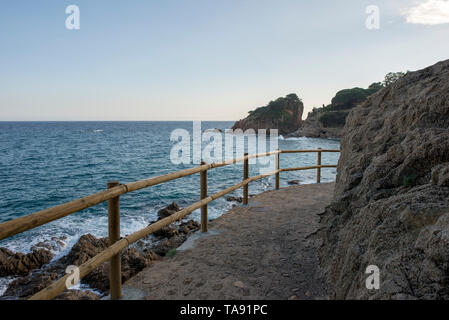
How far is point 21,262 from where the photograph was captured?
690 cm

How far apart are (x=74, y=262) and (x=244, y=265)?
501cm

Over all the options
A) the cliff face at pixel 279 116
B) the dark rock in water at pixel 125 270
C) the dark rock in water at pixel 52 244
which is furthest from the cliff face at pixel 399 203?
the cliff face at pixel 279 116

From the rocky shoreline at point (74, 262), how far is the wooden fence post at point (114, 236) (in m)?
1.71

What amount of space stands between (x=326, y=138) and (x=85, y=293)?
63.5 m

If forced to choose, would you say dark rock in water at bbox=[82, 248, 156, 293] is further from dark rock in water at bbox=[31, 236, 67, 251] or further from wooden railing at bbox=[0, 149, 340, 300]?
dark rock in water at bbox=[31, 236, 67, 251]

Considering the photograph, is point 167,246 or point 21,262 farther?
point 21,262

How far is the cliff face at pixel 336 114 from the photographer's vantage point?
60.6 m

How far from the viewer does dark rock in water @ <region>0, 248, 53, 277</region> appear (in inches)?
264

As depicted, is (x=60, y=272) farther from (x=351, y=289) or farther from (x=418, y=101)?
(x=418, y=101)

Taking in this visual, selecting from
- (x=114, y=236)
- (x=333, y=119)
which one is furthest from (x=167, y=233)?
(x=333, y=119)

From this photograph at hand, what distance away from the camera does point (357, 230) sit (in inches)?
99.5

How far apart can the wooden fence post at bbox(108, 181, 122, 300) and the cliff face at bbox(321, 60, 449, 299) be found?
6.90 ft

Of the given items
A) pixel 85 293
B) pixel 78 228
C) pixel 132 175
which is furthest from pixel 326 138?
pixel 85 293

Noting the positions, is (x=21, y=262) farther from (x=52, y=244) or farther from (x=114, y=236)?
(x=114, y=236)
